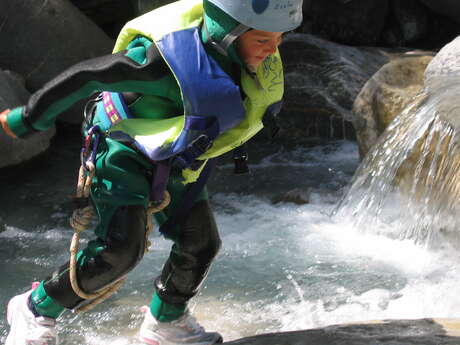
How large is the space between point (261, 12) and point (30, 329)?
4.35ft

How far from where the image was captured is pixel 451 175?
4.48 m

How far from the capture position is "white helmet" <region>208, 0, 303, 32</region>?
8.03 feet

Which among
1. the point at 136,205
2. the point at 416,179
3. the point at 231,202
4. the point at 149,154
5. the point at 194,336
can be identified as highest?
the point at 149,154

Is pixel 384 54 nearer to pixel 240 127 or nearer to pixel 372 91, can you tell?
pixel 372 91

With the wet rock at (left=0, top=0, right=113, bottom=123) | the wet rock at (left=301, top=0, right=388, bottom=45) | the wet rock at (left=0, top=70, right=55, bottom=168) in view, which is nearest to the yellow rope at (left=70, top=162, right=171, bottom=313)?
the wet rock at (left=0, top=70, right=55, bottom=168)

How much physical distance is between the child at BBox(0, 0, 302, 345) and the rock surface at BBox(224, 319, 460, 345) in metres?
0.40

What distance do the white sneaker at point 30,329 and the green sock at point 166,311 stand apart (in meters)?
0.40

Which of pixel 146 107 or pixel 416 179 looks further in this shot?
pixel 416 179

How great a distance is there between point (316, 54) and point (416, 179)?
2895 millimetres

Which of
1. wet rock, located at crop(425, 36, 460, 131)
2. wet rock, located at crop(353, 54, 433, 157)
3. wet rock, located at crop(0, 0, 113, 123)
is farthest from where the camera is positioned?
wet rock, located at crop(0, 0, 113, 123)

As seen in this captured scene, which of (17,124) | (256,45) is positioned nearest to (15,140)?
(17,124)

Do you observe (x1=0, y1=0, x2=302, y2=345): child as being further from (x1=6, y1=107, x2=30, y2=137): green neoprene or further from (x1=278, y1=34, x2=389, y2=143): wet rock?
(x1=278, y1=34, x2=389, y2=143): wet rock

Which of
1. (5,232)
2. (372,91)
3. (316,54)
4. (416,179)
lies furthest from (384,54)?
(5,232)

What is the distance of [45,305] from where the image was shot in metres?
2.74
